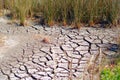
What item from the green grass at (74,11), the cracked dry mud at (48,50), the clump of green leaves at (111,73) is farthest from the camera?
the green grass at (74,11)

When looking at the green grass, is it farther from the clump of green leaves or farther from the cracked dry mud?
the clump of green leaves

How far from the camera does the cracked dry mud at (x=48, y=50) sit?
4.17 metres

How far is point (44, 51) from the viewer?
4758 millimetres

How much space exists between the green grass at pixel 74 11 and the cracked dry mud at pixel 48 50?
239mm

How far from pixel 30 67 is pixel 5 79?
1.37ft

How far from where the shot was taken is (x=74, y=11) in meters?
5.57

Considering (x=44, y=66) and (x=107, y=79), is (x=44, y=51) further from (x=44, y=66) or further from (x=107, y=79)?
(x=107, y=79)

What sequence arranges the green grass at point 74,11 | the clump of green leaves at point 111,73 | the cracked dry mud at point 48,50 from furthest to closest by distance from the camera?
the green grass at point 74,11
the cracked dry mud at point 48,50
the clump of green leaves at point 111,73

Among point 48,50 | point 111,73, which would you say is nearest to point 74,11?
point 48,50

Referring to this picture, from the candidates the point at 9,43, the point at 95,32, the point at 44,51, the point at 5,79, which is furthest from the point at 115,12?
the point at 5,79

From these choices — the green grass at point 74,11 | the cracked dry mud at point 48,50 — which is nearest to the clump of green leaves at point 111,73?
the cracked dry mud at point 48,50

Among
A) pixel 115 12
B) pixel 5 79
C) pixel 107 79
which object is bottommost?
pixel 5 79

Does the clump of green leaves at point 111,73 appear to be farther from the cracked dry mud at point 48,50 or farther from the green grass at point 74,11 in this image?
the green grass at point 74,11

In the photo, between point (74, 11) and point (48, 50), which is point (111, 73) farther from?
point (74, 11)
